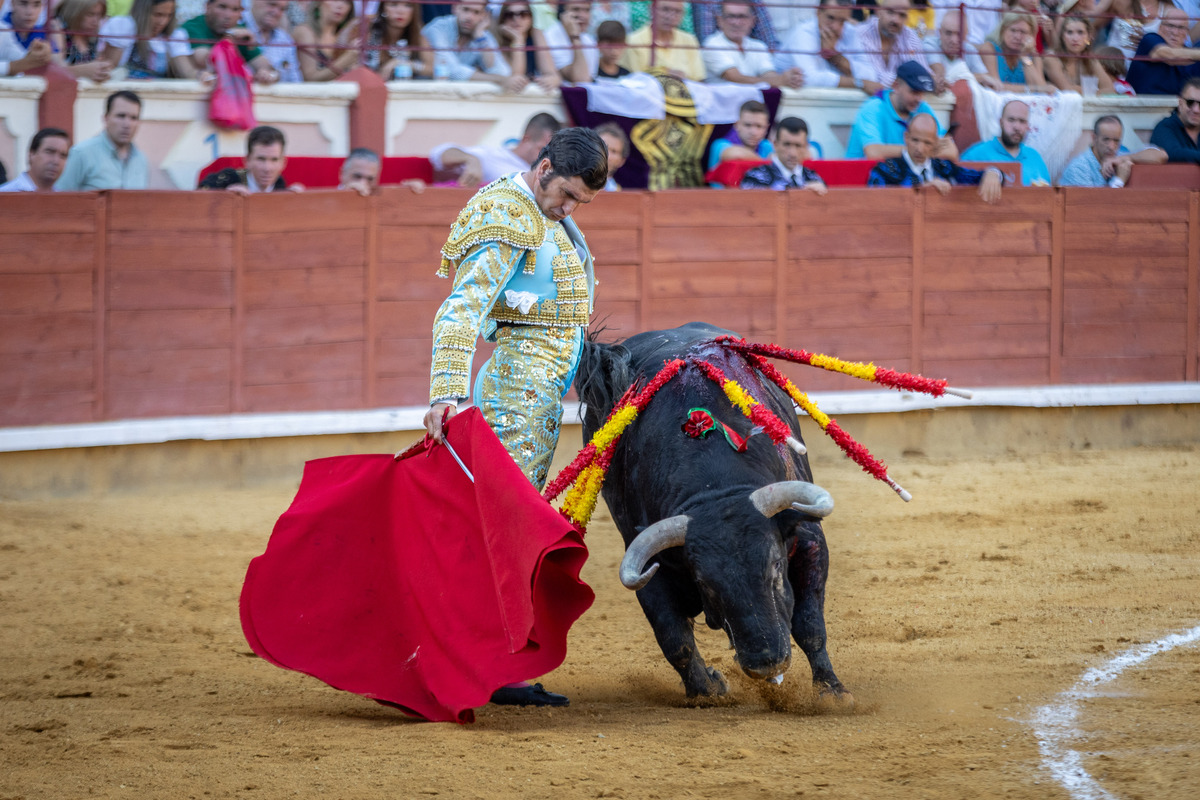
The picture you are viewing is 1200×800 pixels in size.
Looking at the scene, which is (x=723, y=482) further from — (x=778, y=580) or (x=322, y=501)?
(x=322, y=501)

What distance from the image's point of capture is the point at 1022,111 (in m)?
7.88

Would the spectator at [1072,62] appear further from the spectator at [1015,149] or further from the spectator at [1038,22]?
the spectator at [1015,149]

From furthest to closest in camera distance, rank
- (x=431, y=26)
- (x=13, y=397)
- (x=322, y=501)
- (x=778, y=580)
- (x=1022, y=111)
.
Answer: (x=1022, y=111), (x=431, y=26), (x=13, y=397), (x=322, y=501), (x=778, y=580)

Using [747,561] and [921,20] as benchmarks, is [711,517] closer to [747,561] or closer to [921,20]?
[747,561]

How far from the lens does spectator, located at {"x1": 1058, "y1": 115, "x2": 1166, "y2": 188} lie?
8266mm

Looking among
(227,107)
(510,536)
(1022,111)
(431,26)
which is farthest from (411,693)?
(1022,111)

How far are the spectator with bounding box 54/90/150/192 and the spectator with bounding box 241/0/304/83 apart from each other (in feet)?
2.92

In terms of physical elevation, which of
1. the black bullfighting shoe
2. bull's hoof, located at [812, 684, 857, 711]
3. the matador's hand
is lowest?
the black bullfighting shoe

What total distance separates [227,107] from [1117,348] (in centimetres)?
520

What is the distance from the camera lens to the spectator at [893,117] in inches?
301

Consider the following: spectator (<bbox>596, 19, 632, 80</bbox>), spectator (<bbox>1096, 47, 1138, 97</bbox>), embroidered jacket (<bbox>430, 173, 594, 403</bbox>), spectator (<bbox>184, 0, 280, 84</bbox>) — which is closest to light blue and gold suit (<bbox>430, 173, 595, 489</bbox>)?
embroidered jacket (<bbox>430, 173, 594, 403</bbox>)

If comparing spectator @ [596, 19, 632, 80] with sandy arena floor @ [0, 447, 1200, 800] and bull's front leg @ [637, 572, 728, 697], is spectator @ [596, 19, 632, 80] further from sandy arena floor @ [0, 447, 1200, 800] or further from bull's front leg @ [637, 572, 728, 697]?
bull's front leg @ [637, 572, 728, 697]

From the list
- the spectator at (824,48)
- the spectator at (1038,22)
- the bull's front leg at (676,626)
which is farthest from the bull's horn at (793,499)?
the spectator at (1038,22)

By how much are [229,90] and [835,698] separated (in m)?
4.50
